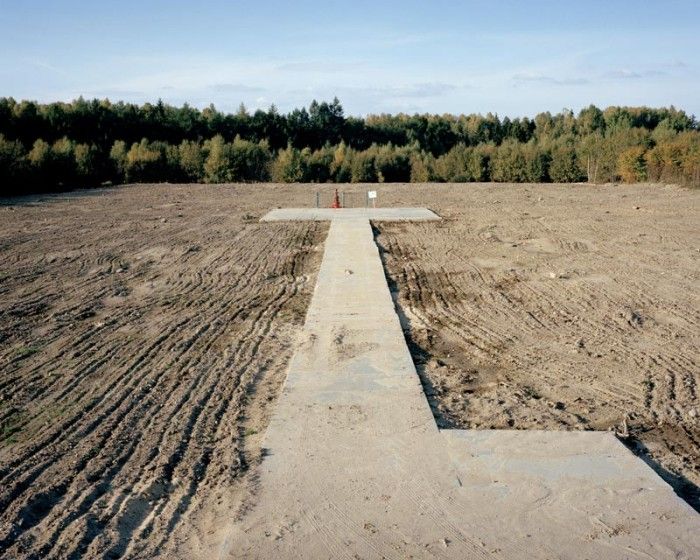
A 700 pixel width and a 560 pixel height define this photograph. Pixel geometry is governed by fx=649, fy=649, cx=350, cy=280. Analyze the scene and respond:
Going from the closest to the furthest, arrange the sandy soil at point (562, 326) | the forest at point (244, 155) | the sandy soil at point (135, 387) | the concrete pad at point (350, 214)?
1. the sandy soil at point (135, 387)
2. the sandy soil at point (562, 326)
3. the concrete pad at point (350, 214)
4. the forest at point (244, 155)

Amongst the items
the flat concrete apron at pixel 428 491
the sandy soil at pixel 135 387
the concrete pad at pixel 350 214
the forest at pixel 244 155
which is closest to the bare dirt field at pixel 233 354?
the sandy soil at pixel 135 387

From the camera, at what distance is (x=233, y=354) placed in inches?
307

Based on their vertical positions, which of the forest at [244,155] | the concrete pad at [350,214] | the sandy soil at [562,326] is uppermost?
the forest at [244,155]

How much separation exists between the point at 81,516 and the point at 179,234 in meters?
14.4

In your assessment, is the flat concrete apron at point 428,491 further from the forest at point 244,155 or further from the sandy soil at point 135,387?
the forest at point 244,155

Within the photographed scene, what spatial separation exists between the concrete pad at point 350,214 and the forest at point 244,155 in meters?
15.5

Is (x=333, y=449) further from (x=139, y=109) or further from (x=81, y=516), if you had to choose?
(x=139, y=109)

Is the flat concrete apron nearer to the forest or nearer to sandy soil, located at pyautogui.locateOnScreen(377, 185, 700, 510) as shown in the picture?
sandy soil, located at pyautogui.locateOnScreen(377, 185, 700, 510)

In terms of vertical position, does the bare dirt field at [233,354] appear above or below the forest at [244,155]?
below

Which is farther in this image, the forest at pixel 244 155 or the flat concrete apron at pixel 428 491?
the forest at pixel 244 155

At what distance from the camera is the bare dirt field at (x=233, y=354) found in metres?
4.76

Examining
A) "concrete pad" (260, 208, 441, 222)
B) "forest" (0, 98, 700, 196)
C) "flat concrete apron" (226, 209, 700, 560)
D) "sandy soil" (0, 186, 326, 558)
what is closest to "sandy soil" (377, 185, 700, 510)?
"flat concrete apron" (226, 209, 700, 560)

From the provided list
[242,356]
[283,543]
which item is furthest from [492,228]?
[283,543]

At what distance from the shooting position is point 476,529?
13.8 ft
